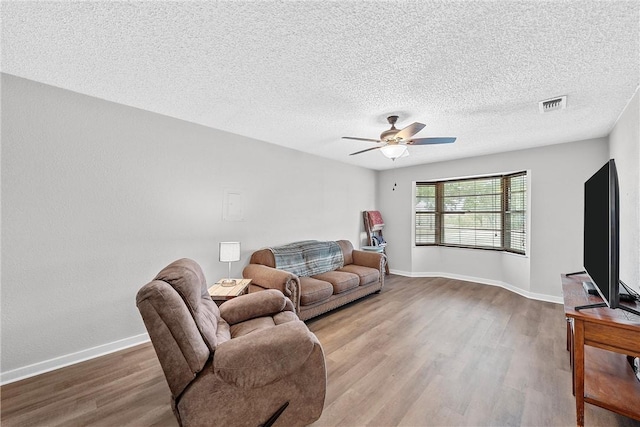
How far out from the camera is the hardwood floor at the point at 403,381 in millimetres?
1684

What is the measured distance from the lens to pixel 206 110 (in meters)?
2.67

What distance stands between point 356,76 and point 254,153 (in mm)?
2090

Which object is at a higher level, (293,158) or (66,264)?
(293,158)

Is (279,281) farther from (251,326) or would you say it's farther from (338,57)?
(338,57)

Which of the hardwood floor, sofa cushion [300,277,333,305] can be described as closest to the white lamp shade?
sofa cushion [300,277,333,305]

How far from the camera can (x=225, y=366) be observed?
1360 mm

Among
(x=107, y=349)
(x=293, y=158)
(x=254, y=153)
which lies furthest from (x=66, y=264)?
(x=293, y=158)

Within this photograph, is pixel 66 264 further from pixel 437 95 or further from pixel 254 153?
pixel 437 95

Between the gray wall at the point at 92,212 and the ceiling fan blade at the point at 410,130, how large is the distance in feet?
6.94

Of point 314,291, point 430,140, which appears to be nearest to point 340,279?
point 314,291

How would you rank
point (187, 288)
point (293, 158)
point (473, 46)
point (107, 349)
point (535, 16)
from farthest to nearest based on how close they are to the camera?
point (293, 158) → point (107, 349) → point (473, 46) → point (187, 288) → point (535, 16)

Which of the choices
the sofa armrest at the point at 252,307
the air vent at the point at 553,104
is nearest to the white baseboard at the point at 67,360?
the sofa armrest at the point at 252,307

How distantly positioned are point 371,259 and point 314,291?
1.67 meters

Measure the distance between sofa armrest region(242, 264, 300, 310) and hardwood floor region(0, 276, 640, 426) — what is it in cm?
54
